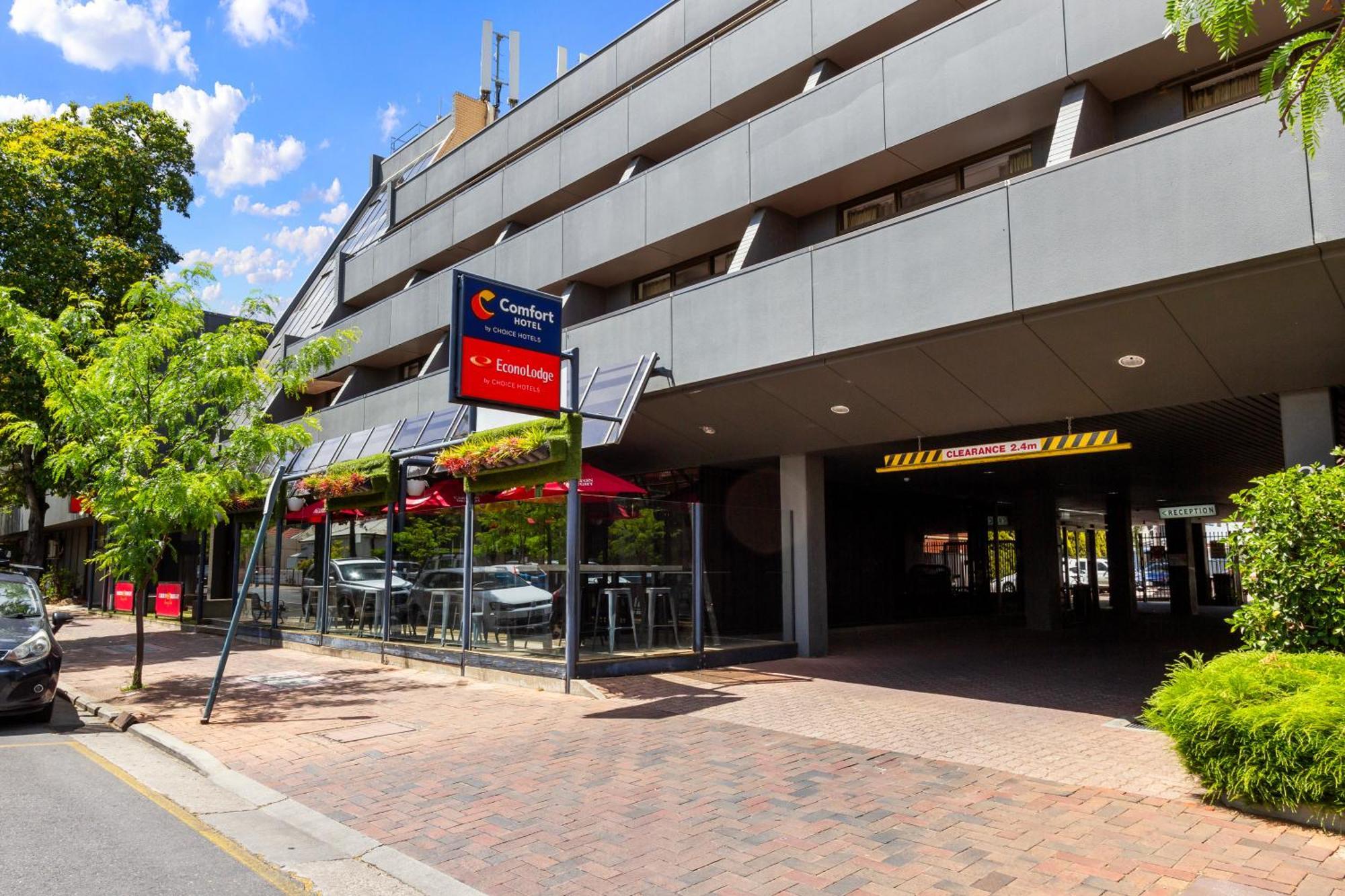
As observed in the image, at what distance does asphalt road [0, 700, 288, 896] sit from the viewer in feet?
16.0

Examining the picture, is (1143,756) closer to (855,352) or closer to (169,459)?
(855,352)

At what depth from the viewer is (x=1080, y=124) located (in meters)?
10.7

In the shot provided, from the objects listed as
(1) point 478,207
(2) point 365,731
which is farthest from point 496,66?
(2) point 365,731

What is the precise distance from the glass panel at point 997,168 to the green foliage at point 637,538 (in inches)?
260

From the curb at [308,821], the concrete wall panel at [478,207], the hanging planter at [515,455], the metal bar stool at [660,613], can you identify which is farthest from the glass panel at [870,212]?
the curb at [308,821]

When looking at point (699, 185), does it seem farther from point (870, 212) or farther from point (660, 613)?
point (660, 613)

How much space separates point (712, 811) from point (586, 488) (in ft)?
23.0

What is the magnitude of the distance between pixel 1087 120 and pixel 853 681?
7622 millimetres

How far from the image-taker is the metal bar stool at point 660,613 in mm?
12906

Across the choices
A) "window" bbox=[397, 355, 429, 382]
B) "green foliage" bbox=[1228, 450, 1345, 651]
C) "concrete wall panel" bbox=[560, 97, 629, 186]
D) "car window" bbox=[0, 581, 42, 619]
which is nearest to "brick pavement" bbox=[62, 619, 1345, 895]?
"green foliage" bbox=[1228, 450, 1345, 651]

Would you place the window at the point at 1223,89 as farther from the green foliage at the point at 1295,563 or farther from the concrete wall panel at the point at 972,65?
the green foliage at the point at 1295,563

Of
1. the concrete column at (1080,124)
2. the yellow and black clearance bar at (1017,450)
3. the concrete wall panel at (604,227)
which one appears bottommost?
the yellow and black clearance bar at (1017,450)

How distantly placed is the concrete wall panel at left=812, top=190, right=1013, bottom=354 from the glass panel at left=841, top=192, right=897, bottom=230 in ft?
8.97

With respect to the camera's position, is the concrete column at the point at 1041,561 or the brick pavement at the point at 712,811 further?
the concrete column at the point at 1041,561
